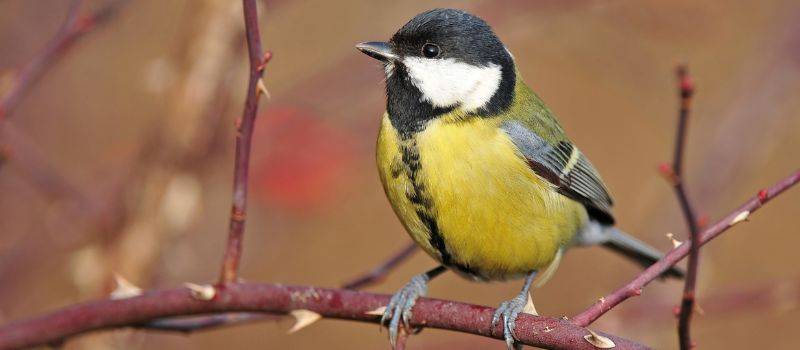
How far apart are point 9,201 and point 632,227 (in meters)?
4.43

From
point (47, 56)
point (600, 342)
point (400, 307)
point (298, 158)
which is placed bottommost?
point (600, 342)

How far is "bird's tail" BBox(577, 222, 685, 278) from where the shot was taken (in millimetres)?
3701

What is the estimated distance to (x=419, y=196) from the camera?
3.01 metres

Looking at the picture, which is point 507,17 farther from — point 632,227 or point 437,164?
point 632,227

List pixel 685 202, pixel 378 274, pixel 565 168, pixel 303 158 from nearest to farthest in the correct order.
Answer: pixel 685 202 < pixel 378 274 < pixel 565 168 < pixel 303 158

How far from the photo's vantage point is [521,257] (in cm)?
314

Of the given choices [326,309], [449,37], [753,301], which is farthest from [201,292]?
[753,301]

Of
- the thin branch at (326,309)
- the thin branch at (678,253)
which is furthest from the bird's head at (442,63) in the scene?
the thin branch at (678,253)

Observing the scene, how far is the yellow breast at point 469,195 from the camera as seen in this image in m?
2.98

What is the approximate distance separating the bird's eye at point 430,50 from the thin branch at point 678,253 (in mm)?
1392

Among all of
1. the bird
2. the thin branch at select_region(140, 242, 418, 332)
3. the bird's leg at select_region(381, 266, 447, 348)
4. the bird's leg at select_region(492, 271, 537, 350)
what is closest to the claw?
the bird's leg at select_region(492, 271, 537, 350)

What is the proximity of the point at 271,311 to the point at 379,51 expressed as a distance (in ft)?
3.86

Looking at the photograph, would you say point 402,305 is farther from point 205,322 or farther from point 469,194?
point 205,322

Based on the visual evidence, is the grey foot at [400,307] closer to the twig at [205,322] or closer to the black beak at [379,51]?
the twig at [205,322]
